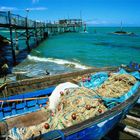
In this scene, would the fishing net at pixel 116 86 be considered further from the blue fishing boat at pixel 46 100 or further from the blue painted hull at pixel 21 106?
the blue painted hull at pixel 21 106

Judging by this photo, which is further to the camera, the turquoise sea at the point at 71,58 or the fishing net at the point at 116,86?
the turquoise sea at the point at 71,58

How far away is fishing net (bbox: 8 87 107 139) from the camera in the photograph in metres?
6.36

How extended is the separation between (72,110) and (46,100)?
2.76m

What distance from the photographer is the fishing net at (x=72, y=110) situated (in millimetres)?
6363

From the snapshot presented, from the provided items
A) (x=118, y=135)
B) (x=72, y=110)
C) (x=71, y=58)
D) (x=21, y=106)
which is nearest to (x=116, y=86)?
(x=118, y=135)

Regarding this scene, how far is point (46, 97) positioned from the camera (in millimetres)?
9195

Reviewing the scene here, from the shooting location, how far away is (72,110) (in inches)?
268

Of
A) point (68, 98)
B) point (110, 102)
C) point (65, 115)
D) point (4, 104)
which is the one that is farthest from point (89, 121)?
point (4, 104)

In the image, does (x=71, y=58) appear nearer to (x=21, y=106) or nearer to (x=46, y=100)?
(x=46, y=100)

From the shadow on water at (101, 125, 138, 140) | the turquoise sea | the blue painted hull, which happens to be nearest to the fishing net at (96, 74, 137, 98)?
the shadow on water at (101, 125, 138, 140)

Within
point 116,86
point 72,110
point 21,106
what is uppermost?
point 116,86

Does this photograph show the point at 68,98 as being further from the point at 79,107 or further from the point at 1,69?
the point at 1,69

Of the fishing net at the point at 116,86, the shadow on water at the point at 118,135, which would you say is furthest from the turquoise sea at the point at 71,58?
the shadow on water at the point at 118,135

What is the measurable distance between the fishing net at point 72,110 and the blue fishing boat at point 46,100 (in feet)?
1.32
